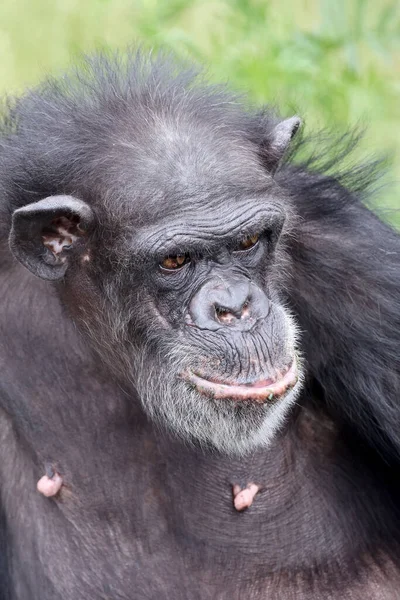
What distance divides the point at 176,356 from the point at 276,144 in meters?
1.03

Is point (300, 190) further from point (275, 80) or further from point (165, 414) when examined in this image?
point (275, 80)

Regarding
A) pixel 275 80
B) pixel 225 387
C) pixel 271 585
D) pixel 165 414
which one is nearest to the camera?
pixel 225 387

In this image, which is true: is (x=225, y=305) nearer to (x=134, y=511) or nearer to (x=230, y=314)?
(x=230, y=314)

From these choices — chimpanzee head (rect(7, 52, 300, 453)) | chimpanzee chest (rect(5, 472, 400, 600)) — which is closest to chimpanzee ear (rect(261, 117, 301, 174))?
chimpanzee head (rect(7, 52, 300, 453))

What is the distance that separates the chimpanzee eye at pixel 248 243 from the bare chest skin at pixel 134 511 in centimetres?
90

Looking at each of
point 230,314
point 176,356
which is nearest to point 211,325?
point 230,314

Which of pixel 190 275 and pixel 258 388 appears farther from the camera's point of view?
pixel 190 275

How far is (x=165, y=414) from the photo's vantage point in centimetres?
471

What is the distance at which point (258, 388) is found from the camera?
4.33m

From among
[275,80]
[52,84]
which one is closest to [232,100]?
[52,84]

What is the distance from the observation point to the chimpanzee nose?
4.37 metres

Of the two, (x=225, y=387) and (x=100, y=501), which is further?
(x=100, y=501)

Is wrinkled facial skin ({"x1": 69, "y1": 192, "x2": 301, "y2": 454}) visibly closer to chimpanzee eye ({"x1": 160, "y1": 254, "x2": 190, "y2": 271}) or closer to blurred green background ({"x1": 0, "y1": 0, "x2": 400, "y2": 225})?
chimpanzee eye ({"x1": 160, "y1": 254, "x2": 190, "y2": 271})

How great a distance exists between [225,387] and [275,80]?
4084 millimetres
